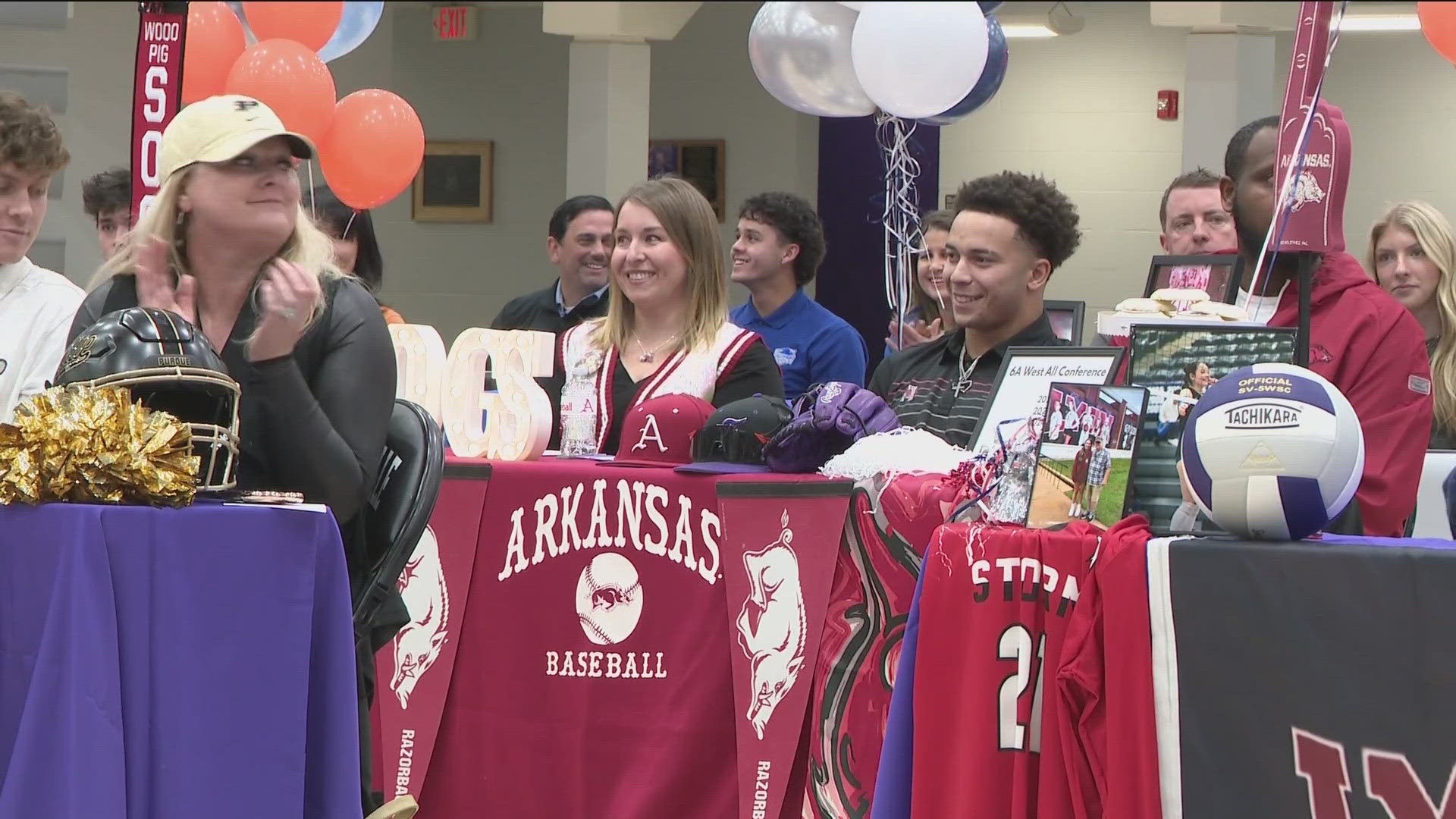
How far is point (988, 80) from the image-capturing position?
16.8 ft

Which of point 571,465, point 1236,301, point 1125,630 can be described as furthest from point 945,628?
point 571,465

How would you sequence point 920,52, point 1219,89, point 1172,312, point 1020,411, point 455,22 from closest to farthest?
point 1172,312
point 1020,411
point 920,52
point 1219,89
point 455,22

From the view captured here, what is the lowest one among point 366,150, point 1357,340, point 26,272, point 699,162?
point 1357,340

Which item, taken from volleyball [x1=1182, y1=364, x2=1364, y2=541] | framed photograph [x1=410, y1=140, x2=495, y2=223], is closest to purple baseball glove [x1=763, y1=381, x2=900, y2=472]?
volleyball [x1=1182, y1=364, x2=1364, y2=541]

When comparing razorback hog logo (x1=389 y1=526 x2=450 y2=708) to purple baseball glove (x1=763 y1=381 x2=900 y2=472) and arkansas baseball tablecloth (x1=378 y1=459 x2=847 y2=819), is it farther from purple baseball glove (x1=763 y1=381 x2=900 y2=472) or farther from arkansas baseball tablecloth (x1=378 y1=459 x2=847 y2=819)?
purple baseball glove (x1=763 y1=381 x2=900 y2=472)

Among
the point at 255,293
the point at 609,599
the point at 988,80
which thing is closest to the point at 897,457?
the point at 609,599

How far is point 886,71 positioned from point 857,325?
5.87 m

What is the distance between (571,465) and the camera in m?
3.63

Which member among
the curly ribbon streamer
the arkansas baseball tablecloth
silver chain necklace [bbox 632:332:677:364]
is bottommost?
the arkansas baseball tablecloth

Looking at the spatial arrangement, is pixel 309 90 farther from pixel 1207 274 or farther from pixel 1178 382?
pixel 1178 382

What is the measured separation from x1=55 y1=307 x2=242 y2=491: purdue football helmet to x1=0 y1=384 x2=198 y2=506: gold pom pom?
1.6 inches

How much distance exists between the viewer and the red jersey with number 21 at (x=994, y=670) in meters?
2.62

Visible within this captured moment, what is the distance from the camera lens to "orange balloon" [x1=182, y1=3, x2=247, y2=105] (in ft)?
15.5

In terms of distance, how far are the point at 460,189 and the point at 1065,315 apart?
707cm
